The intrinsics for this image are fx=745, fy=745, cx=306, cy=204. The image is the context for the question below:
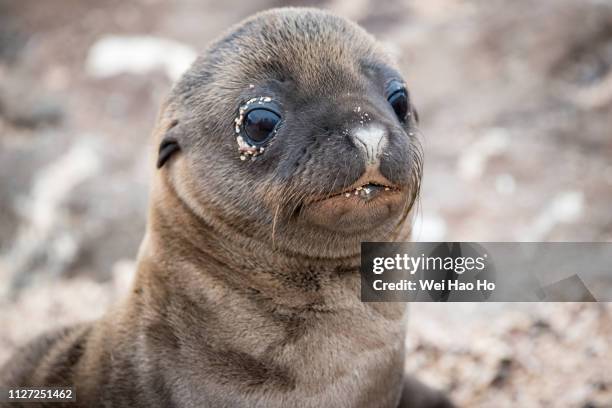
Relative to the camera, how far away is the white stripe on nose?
2.93 metres

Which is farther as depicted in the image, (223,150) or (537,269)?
(537,269)

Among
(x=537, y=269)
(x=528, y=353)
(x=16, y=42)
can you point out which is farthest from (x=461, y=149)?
(x=16, y=42)

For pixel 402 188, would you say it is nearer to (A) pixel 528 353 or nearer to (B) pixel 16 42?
(A) pixel 528 353

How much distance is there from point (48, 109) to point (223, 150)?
19.0ft

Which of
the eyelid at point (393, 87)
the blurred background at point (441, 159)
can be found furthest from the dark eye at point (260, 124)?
the blurred background at point (441, 159)

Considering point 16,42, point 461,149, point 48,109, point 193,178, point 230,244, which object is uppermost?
point 16,42

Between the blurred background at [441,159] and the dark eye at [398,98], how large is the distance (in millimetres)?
2114

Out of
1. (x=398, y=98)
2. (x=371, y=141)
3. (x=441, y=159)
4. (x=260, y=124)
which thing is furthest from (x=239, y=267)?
(x=441, y=159)

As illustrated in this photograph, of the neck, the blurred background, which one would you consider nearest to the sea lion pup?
the neck

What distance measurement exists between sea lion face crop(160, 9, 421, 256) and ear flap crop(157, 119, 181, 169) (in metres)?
0.01

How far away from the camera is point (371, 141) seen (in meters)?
2.94

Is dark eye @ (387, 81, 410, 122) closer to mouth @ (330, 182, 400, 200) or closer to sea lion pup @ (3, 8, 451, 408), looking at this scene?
sea lion pup @ (3, 8, 451, 408)

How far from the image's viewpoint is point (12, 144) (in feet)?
26.3

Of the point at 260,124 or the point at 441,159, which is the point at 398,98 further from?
the point at 441,159
